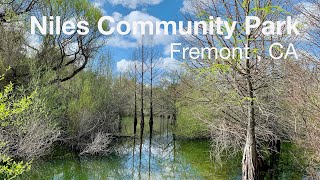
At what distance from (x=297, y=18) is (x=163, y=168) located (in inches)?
313

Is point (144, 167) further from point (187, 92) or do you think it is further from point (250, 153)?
point (250, 153)

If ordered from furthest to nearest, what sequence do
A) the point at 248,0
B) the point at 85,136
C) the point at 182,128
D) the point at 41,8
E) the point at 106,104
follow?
the point at 182,128 → the point at 106,104 → the point at 85,136 → the point at 41,8 → the point at 248,0

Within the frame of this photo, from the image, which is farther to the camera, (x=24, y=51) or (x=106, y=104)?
(x=106, y=104)

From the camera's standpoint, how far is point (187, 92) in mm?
14219

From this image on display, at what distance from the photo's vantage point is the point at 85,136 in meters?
17.2

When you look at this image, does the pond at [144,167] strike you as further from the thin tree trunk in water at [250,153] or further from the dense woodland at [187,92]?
the thin tree trunk in water at [250,153]

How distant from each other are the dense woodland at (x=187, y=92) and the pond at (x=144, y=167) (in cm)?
57

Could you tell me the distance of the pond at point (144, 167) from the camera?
1246 centimetres

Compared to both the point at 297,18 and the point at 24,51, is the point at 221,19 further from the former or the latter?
the point at 24,51

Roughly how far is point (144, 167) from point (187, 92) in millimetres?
3507

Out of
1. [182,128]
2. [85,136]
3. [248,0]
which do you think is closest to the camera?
[248,0]

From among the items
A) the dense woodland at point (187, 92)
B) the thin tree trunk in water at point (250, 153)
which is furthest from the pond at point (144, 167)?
the thin tree trunk in water at point (250, 153)

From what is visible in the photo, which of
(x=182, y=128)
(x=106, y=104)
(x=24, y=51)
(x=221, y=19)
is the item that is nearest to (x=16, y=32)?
(x=24, y=51)

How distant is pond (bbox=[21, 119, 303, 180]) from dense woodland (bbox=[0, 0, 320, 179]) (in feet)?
1.88
